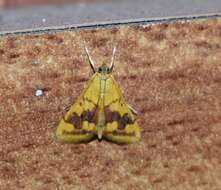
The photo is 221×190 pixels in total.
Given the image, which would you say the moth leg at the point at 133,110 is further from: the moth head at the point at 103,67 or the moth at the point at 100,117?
the moth head at the point at 103,67

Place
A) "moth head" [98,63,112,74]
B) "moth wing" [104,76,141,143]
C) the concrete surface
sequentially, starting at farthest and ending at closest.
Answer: "moth wing" [104,76,141,143], "moth head" [98,63,112,74], the concrete surface

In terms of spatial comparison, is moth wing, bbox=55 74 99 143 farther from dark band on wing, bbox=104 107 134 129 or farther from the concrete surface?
the concrete surface

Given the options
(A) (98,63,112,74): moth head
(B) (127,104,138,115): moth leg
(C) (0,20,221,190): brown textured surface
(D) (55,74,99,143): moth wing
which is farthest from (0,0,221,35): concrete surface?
(B) (127,104,138,115): moth leg

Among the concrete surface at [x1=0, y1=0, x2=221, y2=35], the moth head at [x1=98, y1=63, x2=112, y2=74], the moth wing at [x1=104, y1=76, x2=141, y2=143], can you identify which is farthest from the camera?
the moth wing at [x1=104, y1=76, x2=141, y2=143]

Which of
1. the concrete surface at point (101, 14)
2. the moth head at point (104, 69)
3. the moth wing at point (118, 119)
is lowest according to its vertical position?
the moth wing at point (118, 119)

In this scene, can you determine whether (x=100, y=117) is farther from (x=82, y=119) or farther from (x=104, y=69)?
(x=104, y=69)

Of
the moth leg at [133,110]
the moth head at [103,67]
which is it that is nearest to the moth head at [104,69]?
the moth head at [103,67]

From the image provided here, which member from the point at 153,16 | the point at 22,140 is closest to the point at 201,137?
the point at 153,16

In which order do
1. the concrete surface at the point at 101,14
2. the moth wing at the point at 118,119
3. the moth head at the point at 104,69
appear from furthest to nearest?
the moth wing at the point at 118,119 → the moth head at the point at 104,69 → the concrete surface at the point at 101,14

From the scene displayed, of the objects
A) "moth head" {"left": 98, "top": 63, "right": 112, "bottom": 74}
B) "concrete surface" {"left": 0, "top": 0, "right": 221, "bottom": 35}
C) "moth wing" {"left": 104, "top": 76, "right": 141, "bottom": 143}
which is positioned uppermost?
"concrete surface" {"left": 0, "top": 0, "right": 221, "bottom": 35}
